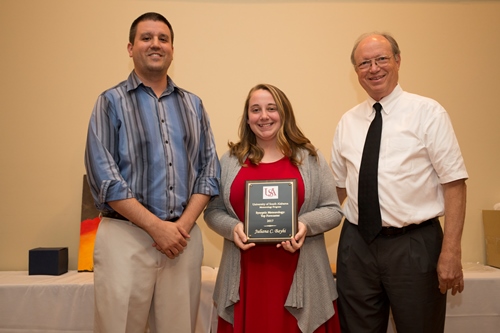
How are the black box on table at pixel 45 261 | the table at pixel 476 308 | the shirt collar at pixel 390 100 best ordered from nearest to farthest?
the shirt collar at pixel 390 100
the table at pixel 476 308
the black box on table at pixel 45 261

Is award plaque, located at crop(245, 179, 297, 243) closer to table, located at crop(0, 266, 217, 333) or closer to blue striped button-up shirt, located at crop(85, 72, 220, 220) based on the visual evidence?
blue striped button-up shirt, located at crop(85, 72, 220, 220)

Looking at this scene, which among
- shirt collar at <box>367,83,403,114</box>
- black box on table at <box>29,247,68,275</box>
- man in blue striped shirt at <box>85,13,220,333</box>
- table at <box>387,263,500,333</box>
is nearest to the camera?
man in blue striped shirt at <box>85,13,220,333</box>

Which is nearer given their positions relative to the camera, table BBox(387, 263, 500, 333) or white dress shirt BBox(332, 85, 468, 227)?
white dress shirt BBox(332, 85, 468, 227)

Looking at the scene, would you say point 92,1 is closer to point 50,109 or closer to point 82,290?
point 50,109

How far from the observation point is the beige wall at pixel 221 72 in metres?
3.42

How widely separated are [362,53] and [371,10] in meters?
1.51

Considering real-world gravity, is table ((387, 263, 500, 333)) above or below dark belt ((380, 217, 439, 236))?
below

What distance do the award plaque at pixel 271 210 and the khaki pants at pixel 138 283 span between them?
319 mm

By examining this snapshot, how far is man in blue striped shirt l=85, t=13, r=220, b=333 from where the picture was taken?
1931mm

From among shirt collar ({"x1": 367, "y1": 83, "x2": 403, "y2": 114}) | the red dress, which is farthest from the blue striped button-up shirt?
shirt collar ({"x1": 367, "y1": 83, "x2": 403, "y2": 114})

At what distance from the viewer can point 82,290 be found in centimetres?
285

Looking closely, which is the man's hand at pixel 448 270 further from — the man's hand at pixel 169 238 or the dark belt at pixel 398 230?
the man's hand at pixel 169 238

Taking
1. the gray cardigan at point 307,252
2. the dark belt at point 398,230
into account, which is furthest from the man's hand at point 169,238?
the dark belt at point 398,230

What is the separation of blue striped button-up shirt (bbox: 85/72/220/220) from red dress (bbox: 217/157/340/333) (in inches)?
13.4
